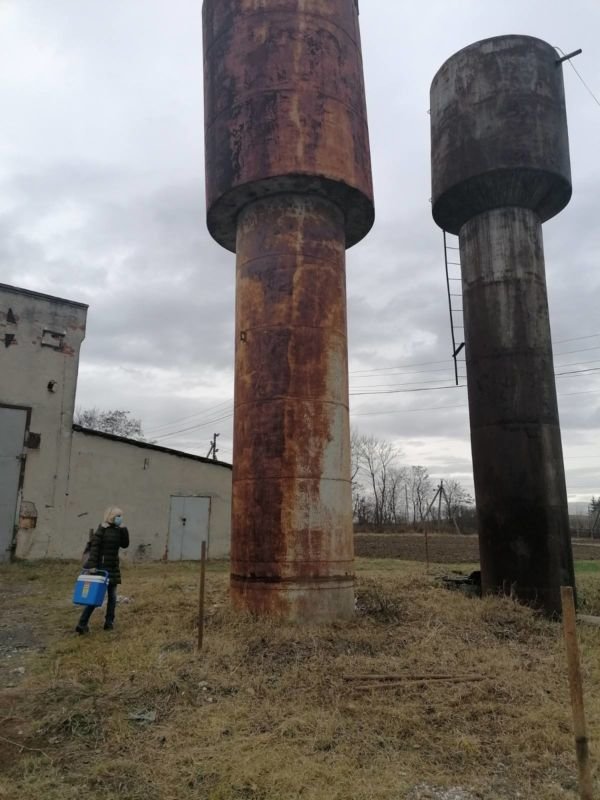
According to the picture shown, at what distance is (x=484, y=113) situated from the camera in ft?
36.6

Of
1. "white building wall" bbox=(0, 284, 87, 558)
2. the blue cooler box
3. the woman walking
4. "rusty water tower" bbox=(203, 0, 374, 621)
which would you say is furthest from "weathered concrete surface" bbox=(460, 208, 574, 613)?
"white building wall" bbox=(0, 284, 87, 558)

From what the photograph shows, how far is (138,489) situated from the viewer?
18.5m

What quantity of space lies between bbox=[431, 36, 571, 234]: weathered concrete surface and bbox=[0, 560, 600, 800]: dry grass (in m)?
7.23

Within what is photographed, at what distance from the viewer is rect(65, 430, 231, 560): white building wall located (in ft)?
56.4

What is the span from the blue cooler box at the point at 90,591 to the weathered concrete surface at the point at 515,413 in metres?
6.17

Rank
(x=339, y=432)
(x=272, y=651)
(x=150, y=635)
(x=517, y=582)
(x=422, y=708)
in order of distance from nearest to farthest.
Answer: (x=422, y=708), (x=272, y=651), (x=150, y=635), (x=339, y=432), (x=517, y=582)

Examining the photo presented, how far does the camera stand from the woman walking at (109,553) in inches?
323

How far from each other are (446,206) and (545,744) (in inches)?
375

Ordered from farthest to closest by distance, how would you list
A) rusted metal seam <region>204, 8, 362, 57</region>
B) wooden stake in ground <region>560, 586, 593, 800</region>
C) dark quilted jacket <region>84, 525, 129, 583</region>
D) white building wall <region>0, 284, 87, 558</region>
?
white building wall <region>0, 284, 87, 558</region> < rusted metal seam <region>204, 8, 362, 57</region> < dark quilted jacket <region>84, 525, 129, 583</region> < wooden stake in ground <region>560, 586, 593, 800</region>

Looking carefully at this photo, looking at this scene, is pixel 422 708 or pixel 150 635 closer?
pixel 422 708

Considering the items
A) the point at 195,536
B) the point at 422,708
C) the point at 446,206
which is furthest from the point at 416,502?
the point at 422,708

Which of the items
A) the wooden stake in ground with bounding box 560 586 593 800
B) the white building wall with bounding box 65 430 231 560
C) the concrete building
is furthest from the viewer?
the white building wall with bounding box 65 430 231 560

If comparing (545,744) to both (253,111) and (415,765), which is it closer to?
(415,765)

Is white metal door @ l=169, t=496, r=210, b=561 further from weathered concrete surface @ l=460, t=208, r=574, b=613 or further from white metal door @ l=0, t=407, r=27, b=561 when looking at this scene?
weathered concrete surface @ l=460, t=208, r=574, b=613
